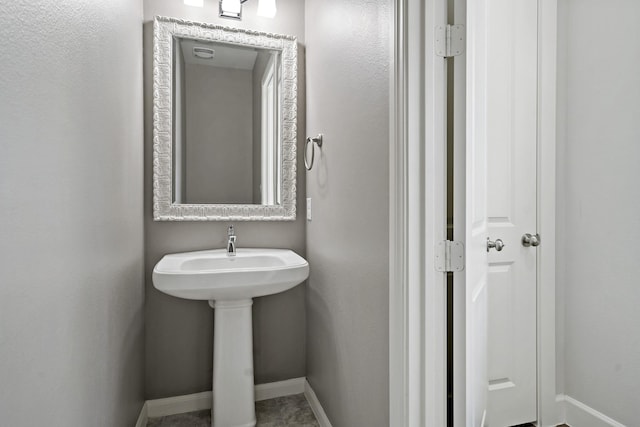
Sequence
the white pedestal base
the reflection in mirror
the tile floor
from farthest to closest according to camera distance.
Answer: the reflection in mirror → the tile floor → the white pedestal base

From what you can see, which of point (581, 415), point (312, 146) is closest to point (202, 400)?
point (312, 146)

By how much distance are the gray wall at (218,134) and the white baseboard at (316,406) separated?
1.14 metres

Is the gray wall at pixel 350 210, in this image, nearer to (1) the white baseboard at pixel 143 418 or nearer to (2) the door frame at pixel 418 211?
(2) the door frame at pixel 418 211

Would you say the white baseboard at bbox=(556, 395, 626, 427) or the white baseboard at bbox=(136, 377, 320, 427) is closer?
the white baseboard at bbox=(556, 395, 626, 427)

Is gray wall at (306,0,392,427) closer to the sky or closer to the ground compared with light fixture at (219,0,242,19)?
closer to the ground

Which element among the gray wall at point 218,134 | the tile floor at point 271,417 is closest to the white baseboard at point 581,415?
the tile floor at point 271,417

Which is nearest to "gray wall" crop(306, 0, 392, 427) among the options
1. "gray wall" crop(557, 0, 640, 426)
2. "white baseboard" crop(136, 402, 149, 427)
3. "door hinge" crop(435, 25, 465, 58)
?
"door hinge" crop(435, 25, 465, 58)

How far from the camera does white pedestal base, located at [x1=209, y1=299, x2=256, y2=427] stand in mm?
1686

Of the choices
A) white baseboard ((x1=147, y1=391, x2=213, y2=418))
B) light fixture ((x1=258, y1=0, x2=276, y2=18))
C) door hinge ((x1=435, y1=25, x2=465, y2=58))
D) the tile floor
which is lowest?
the tile floor

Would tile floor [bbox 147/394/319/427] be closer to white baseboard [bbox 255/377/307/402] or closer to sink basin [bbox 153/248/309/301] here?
white baseboard [bbox 255/377/307/402]

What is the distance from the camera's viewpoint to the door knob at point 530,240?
5.54 feet

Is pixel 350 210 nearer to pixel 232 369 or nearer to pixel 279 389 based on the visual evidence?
pixel 232 369

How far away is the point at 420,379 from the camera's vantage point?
101cm

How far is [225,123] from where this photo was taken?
6.59ft
